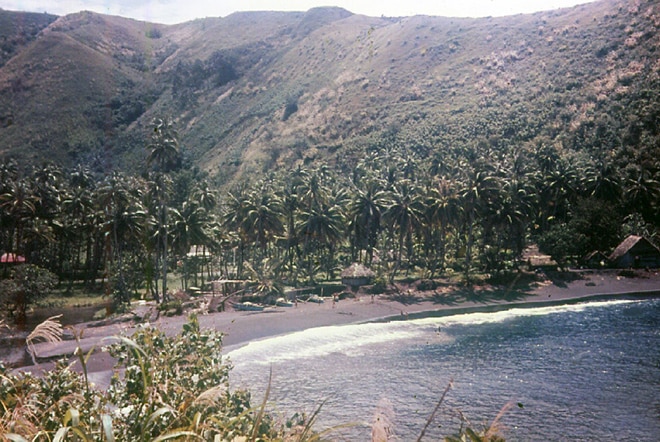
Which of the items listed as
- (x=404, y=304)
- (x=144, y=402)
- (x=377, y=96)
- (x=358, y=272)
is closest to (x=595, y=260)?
(x=404, y=304)

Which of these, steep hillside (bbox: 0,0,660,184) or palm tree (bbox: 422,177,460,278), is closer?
palm tree (bbox: 422,177,460,278)

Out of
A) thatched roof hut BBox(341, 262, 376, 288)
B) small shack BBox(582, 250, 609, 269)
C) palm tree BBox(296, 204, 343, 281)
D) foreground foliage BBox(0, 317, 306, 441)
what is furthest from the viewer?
small shack BBox(582, 250, 609, 269)

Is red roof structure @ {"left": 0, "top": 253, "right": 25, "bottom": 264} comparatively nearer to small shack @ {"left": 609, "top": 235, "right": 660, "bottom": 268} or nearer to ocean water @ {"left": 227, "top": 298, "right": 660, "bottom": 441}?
ocean water @ {"left": 227, "top": 298, "right": 660, "bottom": 441}

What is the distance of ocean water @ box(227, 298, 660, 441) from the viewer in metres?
25.0

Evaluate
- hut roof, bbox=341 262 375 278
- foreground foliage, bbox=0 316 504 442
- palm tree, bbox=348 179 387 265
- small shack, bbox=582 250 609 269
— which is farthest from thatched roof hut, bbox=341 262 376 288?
foreground foliage, bbox=0 316 504 442

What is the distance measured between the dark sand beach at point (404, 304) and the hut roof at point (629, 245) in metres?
3.42

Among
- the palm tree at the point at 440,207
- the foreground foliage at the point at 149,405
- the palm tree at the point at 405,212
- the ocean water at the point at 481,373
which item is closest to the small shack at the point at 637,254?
the ocean water at the point at 481,373

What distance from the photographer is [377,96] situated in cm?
14400

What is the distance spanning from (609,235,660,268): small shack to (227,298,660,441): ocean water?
18028mm

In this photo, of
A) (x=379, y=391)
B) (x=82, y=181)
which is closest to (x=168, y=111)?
(x=82, y=181)

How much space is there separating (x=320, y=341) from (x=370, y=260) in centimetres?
2999

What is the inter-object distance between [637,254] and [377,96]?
91.0 m

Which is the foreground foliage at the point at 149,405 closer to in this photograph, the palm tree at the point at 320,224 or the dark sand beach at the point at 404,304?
the dark sand beach at the point at 404,304

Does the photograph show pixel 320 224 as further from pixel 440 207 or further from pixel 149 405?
pixel 149 405
